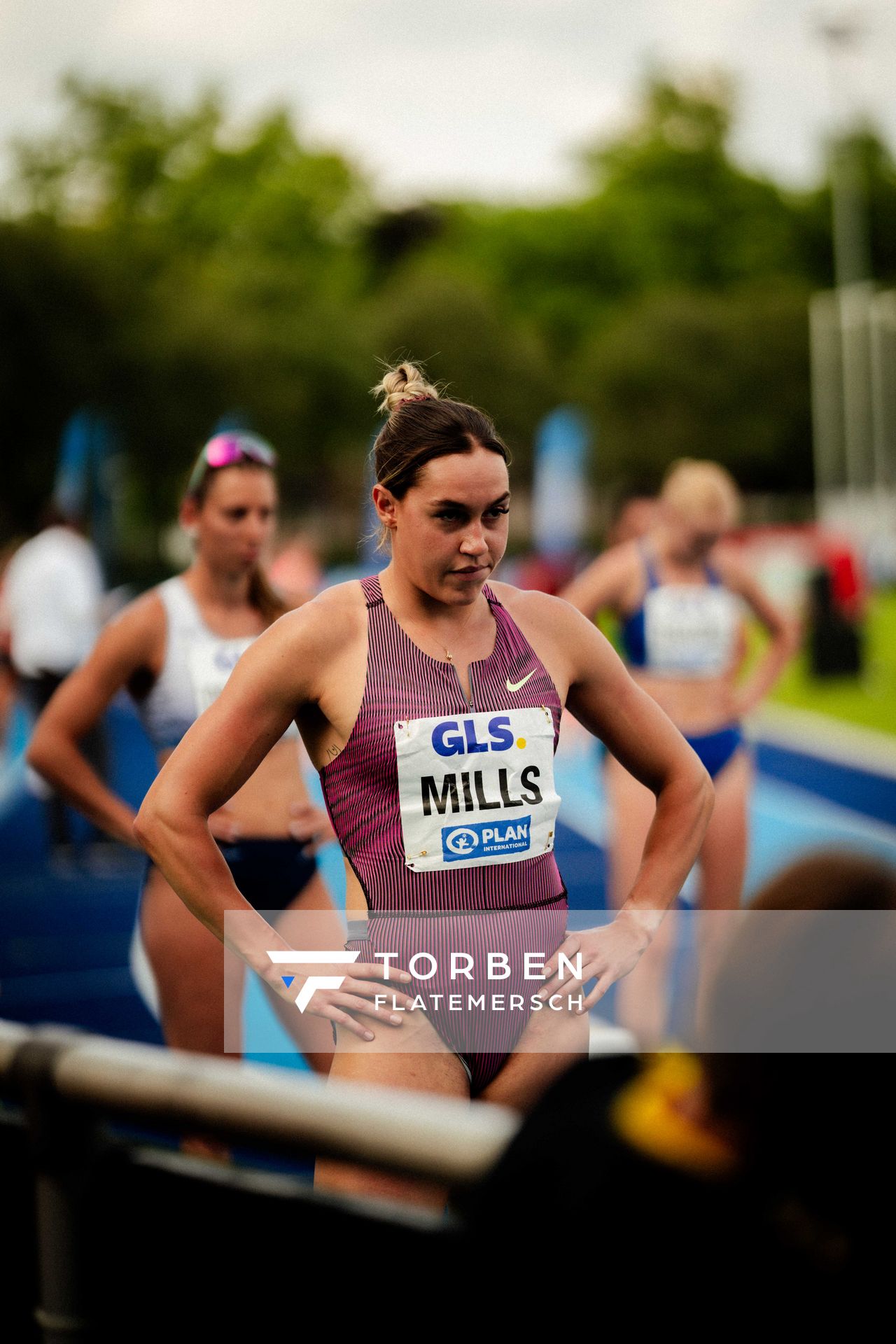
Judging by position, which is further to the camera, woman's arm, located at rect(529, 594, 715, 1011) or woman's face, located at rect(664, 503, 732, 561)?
woman's face, located at rect(664, 503, 732, 561)

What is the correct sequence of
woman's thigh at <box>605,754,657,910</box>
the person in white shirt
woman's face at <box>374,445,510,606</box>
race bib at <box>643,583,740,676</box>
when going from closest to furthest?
woman's face at <box>374,445,510,606</box> < woman's thigh at <box>605,754,657,910</box> < race bib at <box>643,583,740,676</box> < the person in white shirt

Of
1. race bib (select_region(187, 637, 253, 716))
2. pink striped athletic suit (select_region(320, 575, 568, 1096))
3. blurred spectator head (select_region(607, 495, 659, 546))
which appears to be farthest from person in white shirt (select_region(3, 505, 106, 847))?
pink striped athletic suit (select_region(320, 575, 568, 1096))

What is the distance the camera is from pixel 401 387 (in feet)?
9.64

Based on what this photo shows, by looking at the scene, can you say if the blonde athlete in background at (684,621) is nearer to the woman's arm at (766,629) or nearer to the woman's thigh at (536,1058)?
the woman's arm at (766,629)

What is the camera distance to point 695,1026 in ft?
5.26

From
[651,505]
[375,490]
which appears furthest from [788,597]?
[375,490]

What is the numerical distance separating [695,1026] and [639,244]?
223 ft

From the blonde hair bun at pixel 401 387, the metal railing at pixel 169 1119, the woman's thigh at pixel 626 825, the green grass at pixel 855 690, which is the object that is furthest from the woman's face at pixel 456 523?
the green grass at pixel 855 690

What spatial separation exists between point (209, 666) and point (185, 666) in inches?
2.9

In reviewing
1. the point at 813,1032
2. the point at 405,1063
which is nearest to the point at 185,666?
the point at 405,1063

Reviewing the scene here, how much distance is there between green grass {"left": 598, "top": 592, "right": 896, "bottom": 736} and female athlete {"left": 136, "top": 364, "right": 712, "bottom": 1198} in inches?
452

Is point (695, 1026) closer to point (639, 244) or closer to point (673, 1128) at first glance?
point (673, 1128)

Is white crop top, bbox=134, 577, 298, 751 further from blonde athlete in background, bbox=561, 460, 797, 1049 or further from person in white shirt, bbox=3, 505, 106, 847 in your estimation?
person in white shirt, bbox=3, 505, 106, 847

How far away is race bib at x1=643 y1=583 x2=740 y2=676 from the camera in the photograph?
627 cm
